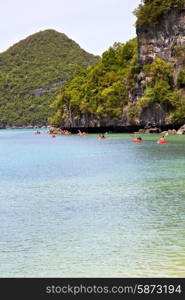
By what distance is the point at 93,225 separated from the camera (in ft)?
58.8

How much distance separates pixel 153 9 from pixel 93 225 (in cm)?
7860

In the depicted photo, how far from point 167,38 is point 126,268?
265 ft

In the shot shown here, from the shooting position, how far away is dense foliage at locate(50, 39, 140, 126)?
111 metres

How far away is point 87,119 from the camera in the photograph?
124m

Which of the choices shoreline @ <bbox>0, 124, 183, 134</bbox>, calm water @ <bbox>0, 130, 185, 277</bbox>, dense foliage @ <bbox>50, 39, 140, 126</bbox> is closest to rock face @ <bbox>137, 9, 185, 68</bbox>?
dense foliage @ <bbox>50, 39, 140, 126</bbox>

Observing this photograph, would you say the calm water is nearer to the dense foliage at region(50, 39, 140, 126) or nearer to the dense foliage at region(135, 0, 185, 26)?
the dense foliage at region(135, 0, 185, 26)

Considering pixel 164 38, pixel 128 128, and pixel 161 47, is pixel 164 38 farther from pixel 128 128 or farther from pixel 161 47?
pixel 128 128

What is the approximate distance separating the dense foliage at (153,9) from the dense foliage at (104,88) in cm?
940

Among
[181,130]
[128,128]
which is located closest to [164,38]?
[181,130]

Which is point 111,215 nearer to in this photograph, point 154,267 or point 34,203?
point 34,203

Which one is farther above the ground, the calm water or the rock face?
the rock face

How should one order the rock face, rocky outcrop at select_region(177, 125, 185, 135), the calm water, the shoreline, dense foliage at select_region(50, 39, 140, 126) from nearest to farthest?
the calm water
rocky outcrop at select_region(177, 125, 185, 135)
the rock face
the shoreline
dense foliage at select_region(50, 39, 140, 126)

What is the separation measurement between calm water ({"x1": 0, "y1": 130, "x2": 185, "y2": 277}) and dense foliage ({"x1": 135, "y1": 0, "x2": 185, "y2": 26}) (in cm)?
6084

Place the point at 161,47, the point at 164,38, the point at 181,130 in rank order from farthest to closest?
the point at 161,47, the point at 164,38, the point at 181,130
